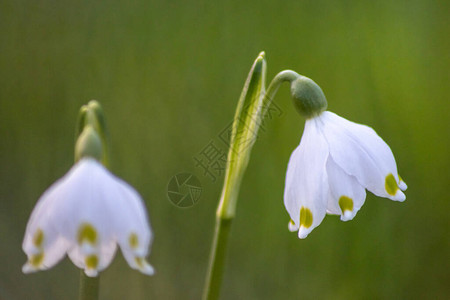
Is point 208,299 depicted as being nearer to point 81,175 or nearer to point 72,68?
point 81,175

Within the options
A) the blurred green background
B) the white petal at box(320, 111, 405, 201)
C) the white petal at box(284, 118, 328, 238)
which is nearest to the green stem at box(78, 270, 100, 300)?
the white petal at box(284, 118, 328, 238)

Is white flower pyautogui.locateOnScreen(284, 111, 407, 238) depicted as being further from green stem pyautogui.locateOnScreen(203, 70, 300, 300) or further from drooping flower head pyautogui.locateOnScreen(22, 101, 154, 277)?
drooping flower head pyautogui.locateOnScreen(22, 101, 154, 277)

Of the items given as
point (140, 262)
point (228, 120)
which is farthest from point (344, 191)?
point (228, 120)

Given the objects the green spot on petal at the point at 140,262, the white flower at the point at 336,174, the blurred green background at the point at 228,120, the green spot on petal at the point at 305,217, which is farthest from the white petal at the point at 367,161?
the blurred green background at the point at 228,120

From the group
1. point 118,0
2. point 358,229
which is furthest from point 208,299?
point 118,0

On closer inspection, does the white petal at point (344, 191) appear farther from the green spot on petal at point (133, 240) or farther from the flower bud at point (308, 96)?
the green spot on petal at point (133, 240)

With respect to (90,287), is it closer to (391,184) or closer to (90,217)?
(90,217)
